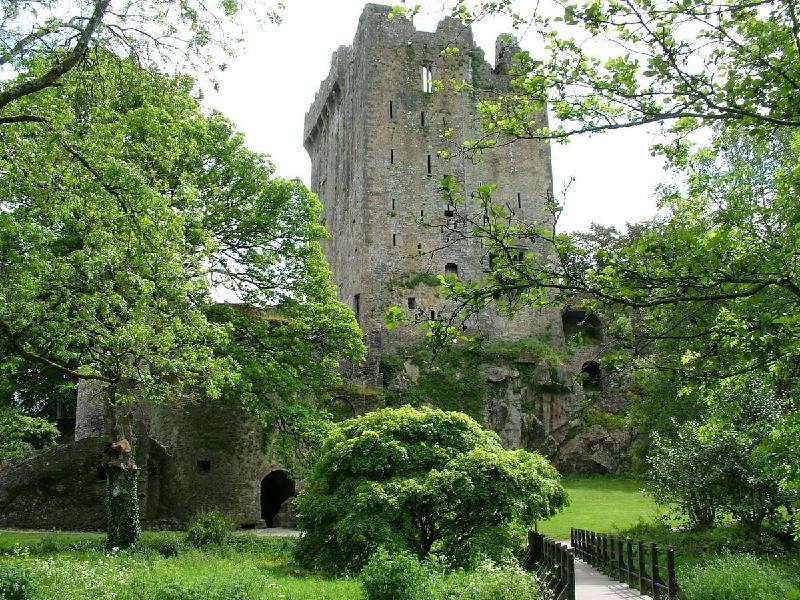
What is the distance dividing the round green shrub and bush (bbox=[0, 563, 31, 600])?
174 inches

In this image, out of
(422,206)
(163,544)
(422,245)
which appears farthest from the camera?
(422,206)

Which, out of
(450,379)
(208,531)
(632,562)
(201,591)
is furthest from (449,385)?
(201,591)

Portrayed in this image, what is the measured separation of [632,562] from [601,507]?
13545mm

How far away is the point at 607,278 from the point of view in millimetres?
7445

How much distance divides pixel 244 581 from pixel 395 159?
1347 inches

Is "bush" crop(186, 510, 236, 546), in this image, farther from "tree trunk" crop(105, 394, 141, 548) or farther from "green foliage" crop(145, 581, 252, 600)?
"green foliage" crop(145, 581, 252, 600)

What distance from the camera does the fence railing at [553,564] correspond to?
10.4 meters

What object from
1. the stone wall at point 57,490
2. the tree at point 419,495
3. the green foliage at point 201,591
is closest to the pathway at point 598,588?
the tree at point 419,495

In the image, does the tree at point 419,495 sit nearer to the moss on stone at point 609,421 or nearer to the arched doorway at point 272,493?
the arched doorway at point 272,493

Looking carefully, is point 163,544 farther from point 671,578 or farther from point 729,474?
point 729,474

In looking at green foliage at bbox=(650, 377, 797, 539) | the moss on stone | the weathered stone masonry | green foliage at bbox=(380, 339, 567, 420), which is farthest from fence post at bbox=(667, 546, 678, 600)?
the moss on stone

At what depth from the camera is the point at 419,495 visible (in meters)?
13.9

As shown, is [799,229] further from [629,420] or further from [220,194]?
[629,420]

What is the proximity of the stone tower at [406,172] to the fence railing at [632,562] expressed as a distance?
2172cm
